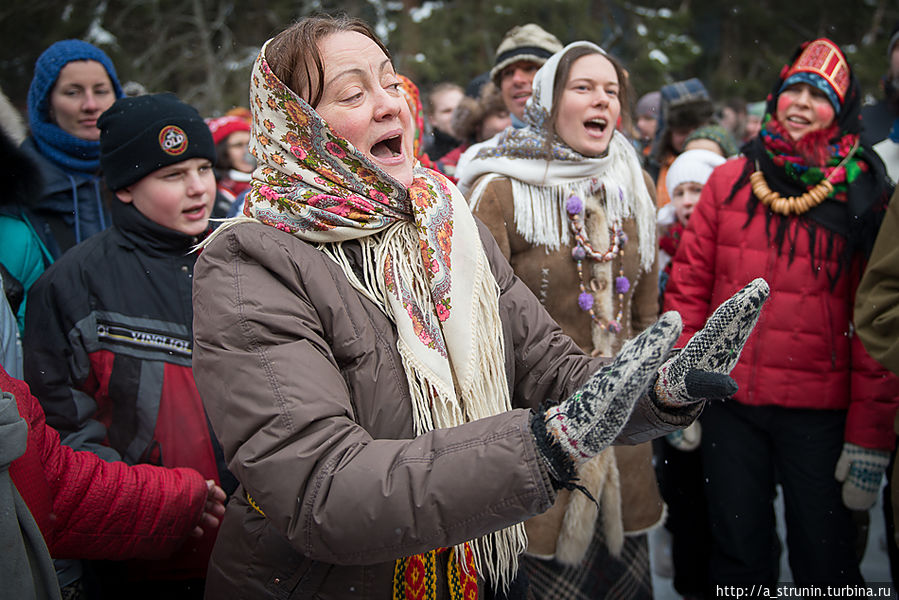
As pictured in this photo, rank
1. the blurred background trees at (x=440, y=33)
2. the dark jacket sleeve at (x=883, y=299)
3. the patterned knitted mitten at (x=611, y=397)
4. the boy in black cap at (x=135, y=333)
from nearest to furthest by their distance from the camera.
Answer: the patterned knitted mitten at (x=611, y=397) < the boy in black cap at (x=135, y=333) < the dark jacket sleeve at (x=883, y=299) < the blurred background trees at (x=440, y=33)

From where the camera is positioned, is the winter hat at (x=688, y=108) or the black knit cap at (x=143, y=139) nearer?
the black knit cap at (x=143, y=139)

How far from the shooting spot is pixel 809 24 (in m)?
13.9

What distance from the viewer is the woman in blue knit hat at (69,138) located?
2.77 meters

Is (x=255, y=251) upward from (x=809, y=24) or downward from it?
downward

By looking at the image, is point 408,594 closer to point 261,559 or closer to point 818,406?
point 261,559

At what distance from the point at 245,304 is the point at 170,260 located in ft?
4.13

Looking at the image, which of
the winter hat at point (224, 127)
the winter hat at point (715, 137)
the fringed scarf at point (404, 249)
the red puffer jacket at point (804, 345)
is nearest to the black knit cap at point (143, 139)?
the fringed scarf at point (404, 249)

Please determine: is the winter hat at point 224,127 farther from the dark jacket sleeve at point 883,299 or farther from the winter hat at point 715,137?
the dark jacket sleeve at point 883,299

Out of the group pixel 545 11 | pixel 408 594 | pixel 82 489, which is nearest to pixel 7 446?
pixel 82 489

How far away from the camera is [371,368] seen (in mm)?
1395

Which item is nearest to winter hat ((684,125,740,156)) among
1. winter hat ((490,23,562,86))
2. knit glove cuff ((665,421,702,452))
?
winter hat ((490,23,562,86))

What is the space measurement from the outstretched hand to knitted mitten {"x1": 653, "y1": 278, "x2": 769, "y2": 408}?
1.40 m

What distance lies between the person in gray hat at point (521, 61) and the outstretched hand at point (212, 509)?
2712mm

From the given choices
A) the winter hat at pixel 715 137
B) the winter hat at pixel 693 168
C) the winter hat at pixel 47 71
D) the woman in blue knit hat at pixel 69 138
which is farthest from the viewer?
the winter hat at pixel 715 137
